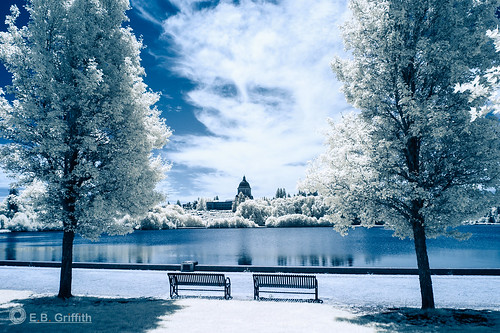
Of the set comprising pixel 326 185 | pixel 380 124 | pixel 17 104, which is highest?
pixel 17 104

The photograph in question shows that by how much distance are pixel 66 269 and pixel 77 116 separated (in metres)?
6.59

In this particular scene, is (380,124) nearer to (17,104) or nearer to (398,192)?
(398,192)

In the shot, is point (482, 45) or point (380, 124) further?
point (380, 124)

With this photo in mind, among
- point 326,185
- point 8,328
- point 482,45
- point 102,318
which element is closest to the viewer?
point 8,328

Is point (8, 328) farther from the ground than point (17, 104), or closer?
closer

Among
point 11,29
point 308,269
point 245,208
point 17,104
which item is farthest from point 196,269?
point 245,208

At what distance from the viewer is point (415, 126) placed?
36.0 ft

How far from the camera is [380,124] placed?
Answer: 12547 millimetres

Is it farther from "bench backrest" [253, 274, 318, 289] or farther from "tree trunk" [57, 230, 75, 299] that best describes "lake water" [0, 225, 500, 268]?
"tree trunk" [57, 230, 75, 299]

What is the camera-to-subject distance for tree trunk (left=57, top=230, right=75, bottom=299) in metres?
14.0

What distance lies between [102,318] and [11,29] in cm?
1181

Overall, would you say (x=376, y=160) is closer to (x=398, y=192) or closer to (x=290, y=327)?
(x=398, y=192)

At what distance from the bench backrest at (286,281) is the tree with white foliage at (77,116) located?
6058mm

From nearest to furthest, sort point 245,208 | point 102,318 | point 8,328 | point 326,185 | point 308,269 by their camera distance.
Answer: point 8,328
point 102,318
point 326,185
point 308,269
point 245,208
